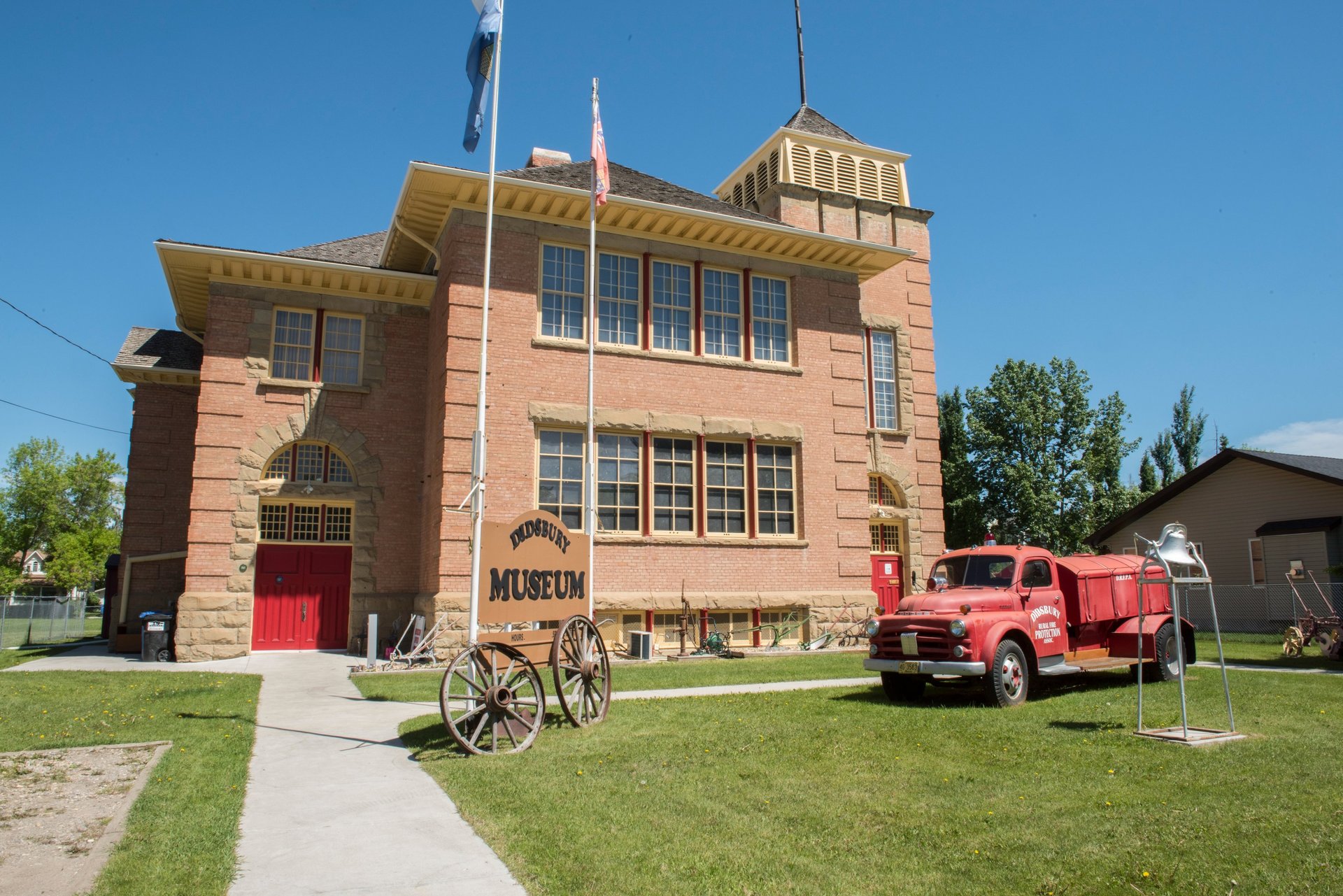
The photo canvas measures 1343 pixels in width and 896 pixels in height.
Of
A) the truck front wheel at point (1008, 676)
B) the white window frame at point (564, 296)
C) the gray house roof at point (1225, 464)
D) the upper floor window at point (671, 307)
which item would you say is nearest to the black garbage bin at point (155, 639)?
the white window frame at point (564, 296)

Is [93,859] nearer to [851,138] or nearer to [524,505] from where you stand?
[524,505]

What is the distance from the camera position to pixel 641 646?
61.1 feet

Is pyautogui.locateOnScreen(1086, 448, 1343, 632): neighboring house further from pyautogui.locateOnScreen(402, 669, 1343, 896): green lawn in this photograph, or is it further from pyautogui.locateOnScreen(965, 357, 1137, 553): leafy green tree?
pyautogui.locateOnScreen(402, 669, 1343, 896): green lawn

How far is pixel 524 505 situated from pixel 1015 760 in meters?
12.4

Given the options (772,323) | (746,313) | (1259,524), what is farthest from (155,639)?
(1259,524)

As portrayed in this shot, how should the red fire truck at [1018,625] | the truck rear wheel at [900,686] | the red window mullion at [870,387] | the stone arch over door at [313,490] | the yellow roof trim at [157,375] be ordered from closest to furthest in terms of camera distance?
the red fire truck at [1018,625]
the truck rear wheel at [900,686]
the stone arch over door at [313,490]
the yellow roof trim at [157,375]
the red window mullion at [870,387]

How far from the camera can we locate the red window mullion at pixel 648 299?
2048 cm

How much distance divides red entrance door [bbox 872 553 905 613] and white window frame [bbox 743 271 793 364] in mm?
6963

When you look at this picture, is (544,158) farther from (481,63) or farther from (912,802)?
(912,802)

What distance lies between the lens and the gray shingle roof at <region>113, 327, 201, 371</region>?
24.4 m

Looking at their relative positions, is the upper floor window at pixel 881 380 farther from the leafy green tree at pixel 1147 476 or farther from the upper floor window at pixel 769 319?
the leafy green tree at pixel 1147 476

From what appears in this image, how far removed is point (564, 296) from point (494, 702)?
41.1 ft

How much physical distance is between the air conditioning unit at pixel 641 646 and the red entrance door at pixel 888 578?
895 cm

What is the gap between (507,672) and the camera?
30.7ft
